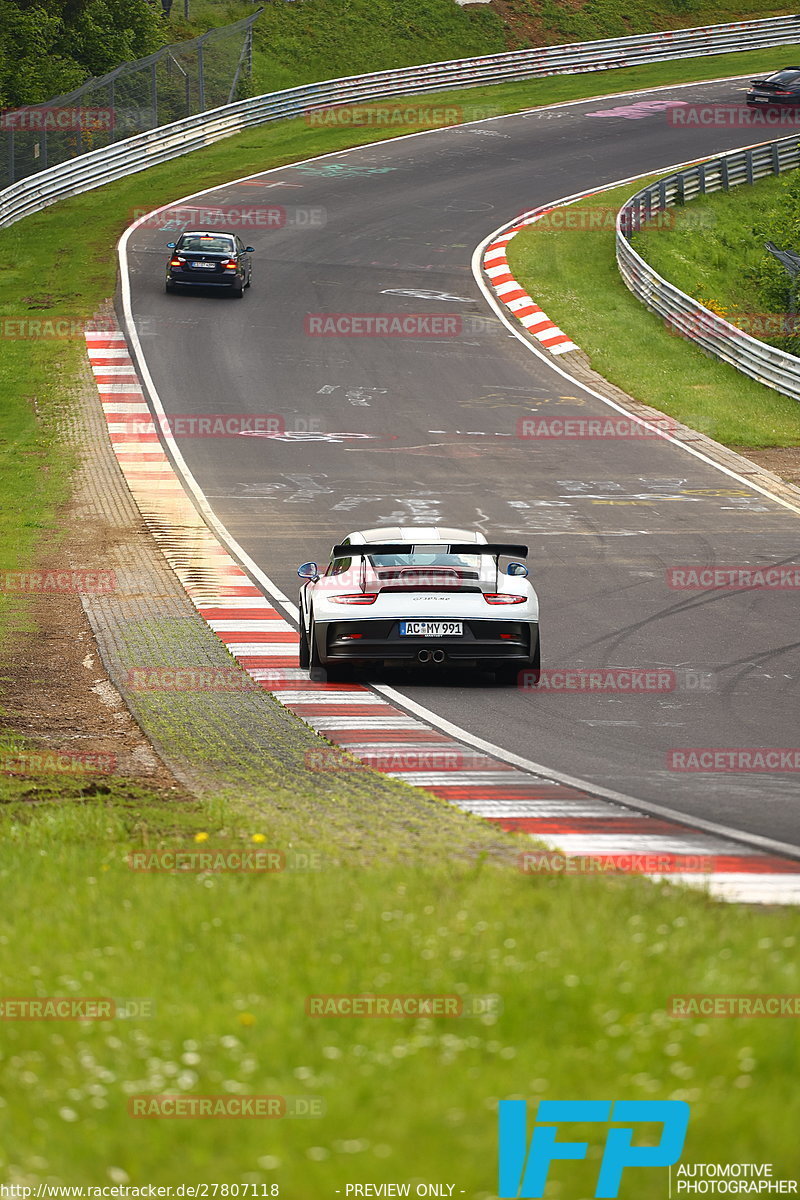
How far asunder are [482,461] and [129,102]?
2962 centimetres

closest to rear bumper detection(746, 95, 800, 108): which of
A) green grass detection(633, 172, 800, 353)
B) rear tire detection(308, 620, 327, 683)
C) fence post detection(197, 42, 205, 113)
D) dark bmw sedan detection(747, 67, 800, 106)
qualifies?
dark bmw sedan detection(747, 67, 800, 106)

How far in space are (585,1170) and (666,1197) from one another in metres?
0.22

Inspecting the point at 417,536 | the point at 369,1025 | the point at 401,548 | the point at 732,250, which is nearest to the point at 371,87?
the point at 732,250

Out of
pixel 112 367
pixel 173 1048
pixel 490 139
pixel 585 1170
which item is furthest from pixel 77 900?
pixel 490 139

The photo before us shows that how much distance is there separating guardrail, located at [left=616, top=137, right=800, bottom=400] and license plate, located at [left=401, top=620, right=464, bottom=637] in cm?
1968

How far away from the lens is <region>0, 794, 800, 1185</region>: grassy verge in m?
3.92

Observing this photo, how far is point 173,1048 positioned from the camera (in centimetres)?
456

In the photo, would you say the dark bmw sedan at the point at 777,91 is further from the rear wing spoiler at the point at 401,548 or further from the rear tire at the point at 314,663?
the rear tire at the point at 314,663

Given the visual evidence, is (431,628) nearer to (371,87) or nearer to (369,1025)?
(369,1025)

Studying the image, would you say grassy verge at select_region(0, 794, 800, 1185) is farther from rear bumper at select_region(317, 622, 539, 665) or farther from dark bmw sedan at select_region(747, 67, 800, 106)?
dark bmw sedan at select_region(747, 67, 800, 106)

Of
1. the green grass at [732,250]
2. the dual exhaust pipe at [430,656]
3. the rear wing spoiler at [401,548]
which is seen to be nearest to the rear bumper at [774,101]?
the green grass at [732,250]

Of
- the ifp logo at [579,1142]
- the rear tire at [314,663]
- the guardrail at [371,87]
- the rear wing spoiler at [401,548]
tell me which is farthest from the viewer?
the guardrail at [371,87]

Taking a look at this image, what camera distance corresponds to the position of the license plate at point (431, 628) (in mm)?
13430

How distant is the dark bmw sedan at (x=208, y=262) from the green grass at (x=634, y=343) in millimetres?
7855
